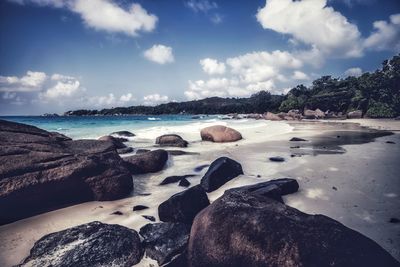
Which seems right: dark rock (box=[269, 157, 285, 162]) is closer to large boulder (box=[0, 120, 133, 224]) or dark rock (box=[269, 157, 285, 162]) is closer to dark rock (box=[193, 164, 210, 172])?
dark rock (box=[193, 164, 210, 172])

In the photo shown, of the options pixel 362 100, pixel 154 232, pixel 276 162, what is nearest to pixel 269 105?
pixel 362 100

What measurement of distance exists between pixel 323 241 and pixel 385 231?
1493mm

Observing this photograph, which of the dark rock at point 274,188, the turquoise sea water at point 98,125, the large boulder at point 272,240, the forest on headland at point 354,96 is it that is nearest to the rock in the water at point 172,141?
the dark rock at point 274,188

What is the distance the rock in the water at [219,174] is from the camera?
16.4 ft

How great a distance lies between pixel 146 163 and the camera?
22.3 ft

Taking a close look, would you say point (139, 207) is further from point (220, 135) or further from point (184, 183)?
point (220, 135)

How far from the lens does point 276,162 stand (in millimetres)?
6980

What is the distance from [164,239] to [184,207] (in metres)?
0.61

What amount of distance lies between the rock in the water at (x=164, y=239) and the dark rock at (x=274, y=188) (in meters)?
1.06

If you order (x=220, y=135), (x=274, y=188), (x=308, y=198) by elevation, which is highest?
(x=274, y=188)

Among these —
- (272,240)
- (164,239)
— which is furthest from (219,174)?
(272,240)

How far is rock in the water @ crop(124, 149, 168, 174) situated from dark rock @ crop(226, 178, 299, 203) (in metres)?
3.26

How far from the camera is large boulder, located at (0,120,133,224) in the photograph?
405cm

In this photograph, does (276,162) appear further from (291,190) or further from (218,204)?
(218,204)
